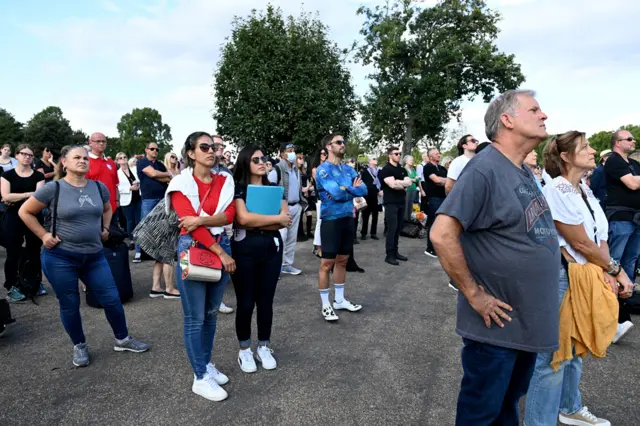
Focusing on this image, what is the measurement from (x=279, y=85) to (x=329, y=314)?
77.6 feet

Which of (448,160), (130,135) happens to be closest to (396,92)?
(448,160)

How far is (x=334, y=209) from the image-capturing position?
4.92 m

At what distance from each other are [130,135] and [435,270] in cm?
10095

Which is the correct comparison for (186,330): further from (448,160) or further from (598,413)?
(448,160)

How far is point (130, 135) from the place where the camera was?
3789 inches

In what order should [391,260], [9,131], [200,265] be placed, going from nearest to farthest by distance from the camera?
[200,265] → [391,260] → [9,131]

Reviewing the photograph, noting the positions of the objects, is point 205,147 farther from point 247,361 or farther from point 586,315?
point 586,315

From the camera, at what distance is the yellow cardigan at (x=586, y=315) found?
251 cm

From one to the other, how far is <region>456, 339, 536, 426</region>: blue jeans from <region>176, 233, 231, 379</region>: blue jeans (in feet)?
6.53

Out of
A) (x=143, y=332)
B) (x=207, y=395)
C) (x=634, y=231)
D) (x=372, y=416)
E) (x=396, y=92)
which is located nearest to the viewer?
(x=372, y=416)

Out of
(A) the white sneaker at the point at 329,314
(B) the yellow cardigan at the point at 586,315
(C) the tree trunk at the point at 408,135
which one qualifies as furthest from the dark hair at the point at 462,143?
(C) the tree trunk at the point at 408,135

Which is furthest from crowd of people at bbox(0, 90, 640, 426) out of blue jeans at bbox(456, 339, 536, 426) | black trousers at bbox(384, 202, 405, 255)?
black trousers at bbox(384, 202, 405, 255)

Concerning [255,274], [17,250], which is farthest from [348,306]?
[17,250]

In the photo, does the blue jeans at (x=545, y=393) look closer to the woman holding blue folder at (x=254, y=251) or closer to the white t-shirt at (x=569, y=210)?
the white t-shirt at (x=569, y=210)
